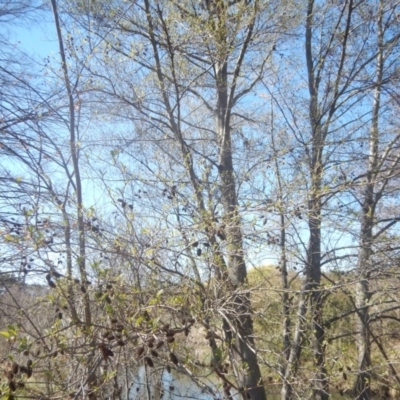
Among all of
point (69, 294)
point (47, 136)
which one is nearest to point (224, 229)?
point (69, 294)

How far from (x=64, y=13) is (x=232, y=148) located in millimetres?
2639

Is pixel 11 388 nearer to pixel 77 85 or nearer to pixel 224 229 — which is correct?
pixel 224 229

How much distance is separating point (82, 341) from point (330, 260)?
426 cm

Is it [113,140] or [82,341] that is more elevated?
[113,140]

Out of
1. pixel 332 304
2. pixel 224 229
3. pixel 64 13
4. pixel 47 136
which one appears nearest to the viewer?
pixel 224 229

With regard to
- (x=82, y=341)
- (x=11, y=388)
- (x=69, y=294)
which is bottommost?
(x=11, y=388)

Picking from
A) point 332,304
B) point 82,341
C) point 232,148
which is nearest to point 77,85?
point 232,148

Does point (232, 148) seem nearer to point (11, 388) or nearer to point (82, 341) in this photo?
point (82, 341)

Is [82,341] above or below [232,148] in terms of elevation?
below

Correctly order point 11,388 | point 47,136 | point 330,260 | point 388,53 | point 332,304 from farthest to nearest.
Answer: point 332,304 < point 388,53 < point 330,260 < point 47,136 < point 11,388

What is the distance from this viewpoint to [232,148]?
20.8ft

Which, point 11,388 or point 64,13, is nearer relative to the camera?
point 11,388

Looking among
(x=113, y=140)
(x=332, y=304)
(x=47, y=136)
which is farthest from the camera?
(x=332, y=304)

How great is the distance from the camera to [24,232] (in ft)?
8.61
